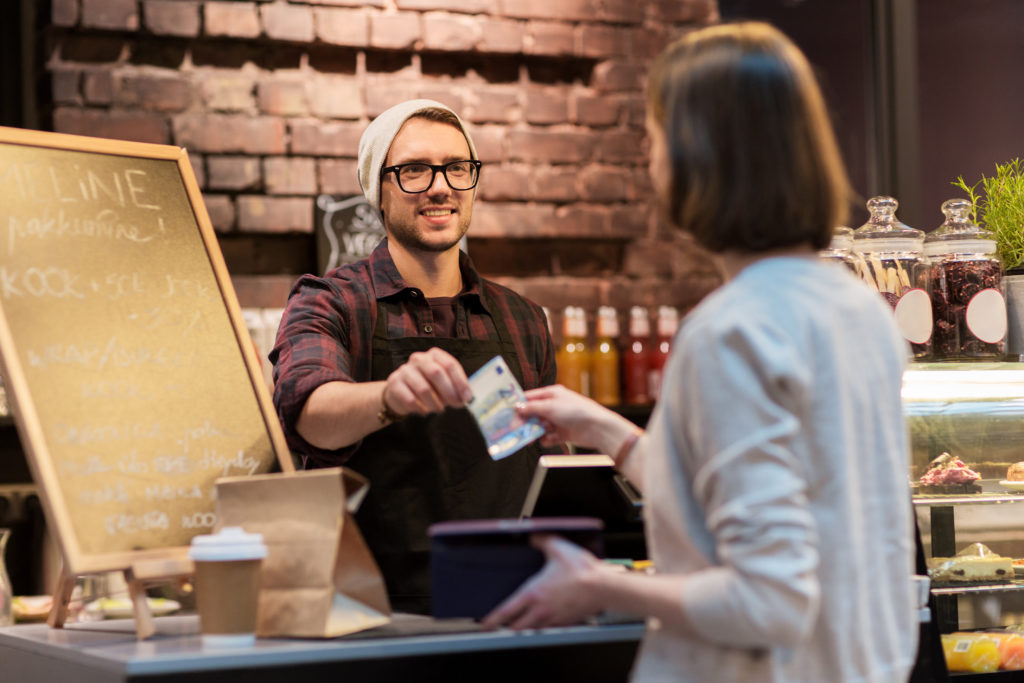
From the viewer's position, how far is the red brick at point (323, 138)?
356cm

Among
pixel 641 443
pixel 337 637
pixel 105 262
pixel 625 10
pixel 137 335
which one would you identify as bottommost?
pixel 337 637

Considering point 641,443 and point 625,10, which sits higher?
point 625,10

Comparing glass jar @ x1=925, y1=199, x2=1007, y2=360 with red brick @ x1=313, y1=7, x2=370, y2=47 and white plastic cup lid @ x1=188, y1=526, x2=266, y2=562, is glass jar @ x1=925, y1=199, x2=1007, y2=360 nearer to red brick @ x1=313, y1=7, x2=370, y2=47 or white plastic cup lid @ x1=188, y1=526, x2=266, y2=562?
white plastic cup lid @ x1=188, y1=526, x2=266, y2=562

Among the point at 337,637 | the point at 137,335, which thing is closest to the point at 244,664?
the point at 337,637

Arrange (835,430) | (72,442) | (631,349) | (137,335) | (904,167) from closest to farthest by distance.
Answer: (835,430)
(72,442)
(137,335)
(631,349)
(904,167)

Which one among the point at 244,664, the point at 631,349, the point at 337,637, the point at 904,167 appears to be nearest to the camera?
the point at 244,664

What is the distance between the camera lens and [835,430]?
1.10 metres

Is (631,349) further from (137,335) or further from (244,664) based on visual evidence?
(244,664)

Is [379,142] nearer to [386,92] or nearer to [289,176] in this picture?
[289,176]

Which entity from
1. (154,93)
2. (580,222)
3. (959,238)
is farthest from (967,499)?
(154,93)

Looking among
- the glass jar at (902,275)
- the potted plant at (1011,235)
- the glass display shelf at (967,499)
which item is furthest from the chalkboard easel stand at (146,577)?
the potted plant at (1011,235)

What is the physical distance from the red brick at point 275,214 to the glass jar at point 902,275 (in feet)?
5.91

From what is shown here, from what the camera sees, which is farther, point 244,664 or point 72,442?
point 72,442

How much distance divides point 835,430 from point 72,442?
1.05m
